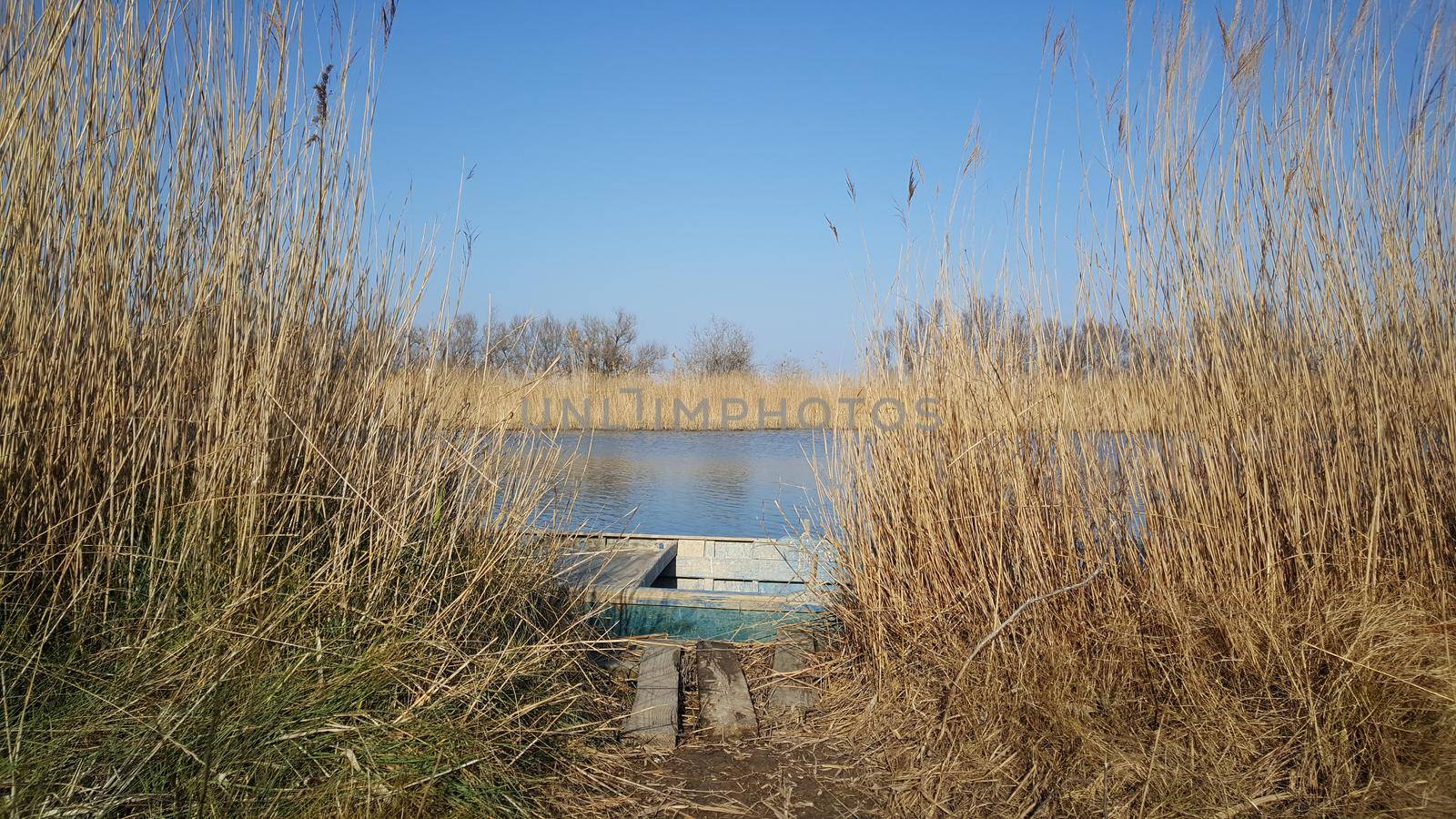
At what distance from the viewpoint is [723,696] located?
249 centimetres

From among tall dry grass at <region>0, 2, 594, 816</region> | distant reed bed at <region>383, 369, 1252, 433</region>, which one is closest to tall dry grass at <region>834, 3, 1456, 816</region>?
distant reed bed at <region>383, 369, 1252, 433</region>

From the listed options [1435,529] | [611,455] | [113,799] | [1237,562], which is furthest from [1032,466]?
[611,455]

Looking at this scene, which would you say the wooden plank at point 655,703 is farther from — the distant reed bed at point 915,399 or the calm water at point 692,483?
the distant reed bed at point 915,399

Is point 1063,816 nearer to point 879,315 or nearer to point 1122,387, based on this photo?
point 1122,387

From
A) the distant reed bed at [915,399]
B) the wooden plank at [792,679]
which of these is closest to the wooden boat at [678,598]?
the wooden plank at [792,679]

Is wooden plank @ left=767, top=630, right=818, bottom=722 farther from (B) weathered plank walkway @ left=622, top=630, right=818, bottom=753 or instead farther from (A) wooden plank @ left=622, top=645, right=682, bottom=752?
(A) wooden plank @ left=622, top=645, right=682, bottom=752

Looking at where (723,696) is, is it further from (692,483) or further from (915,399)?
(692,483)

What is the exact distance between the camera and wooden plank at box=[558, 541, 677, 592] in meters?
3.36

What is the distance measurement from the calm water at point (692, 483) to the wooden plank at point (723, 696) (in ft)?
1.78

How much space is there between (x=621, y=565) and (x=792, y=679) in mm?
1533

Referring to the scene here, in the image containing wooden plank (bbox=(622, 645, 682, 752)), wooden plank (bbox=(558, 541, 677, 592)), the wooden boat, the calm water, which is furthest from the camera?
the calm water

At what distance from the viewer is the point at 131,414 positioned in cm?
178

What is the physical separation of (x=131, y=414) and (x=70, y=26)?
79 centimetres

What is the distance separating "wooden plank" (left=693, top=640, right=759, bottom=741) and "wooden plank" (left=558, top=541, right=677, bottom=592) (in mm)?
581
